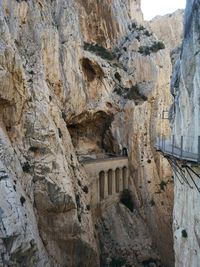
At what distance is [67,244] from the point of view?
92.7 ft

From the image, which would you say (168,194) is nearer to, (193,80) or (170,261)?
(170,261)

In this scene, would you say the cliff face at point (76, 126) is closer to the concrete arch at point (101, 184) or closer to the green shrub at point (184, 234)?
the concrete arch at point (101, 184)

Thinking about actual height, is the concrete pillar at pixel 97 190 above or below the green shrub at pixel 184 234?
below

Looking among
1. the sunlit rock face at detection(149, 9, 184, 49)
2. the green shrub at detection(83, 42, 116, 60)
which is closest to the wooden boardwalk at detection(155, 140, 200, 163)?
the green shrub at detection(83, 42, 116, 60)

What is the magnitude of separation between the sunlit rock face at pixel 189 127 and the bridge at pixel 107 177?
18.8 metres

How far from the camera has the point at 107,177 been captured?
3806cm

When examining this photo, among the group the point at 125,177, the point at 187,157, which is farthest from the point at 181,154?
the point at 125,177

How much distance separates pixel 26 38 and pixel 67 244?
20635 mm

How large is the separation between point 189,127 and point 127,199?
82.0ft

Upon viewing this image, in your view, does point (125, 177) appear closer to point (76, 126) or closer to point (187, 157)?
point (76, 126)

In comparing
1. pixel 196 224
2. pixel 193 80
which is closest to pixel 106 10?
pixel 193 80

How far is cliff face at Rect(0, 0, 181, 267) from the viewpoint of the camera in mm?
25703

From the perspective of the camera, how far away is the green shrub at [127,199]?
128 ft

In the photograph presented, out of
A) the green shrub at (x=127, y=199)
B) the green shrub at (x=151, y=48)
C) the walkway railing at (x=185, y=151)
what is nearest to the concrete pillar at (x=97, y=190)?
the green shrub at (x=127, y=199)
